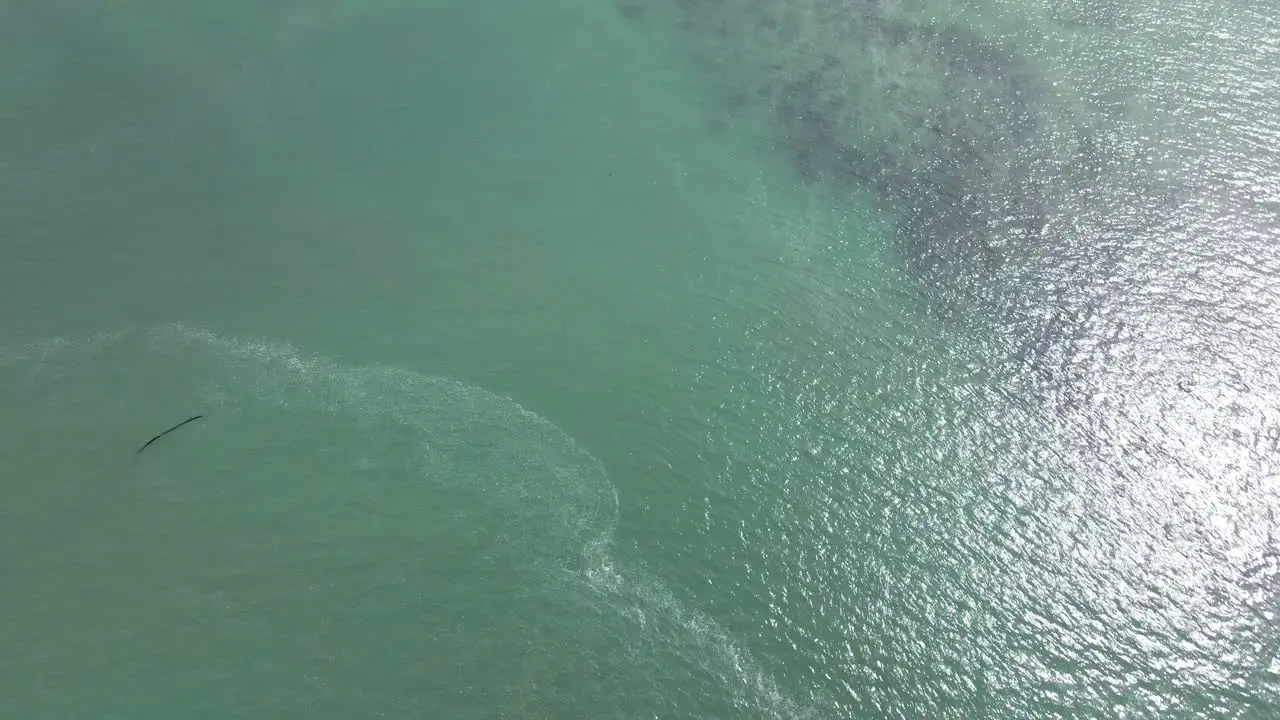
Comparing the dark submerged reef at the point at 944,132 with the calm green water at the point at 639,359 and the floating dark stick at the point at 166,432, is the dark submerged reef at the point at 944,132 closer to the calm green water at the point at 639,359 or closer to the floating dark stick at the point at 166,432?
the calm green water at the point at 639,359

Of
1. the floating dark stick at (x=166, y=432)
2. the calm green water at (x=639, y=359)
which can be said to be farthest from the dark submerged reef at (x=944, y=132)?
the floating dark stick at (x=166, y=432)

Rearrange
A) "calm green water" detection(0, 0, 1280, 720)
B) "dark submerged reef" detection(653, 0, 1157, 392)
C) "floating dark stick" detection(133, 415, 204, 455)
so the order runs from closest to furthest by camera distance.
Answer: "calm green water" detection(0, 0, 1280, 720), "floating dark stick" detection(133, 415, 204, 455), "dark submerged reef" detection(653, 0, 1157, 392)

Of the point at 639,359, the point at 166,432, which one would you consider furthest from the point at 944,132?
the point at 166,432

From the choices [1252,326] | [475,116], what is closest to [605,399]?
[475,116]

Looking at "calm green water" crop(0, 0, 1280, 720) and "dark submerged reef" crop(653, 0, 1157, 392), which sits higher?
"dark submerged reef" crop(653, 0, 1157, 392)

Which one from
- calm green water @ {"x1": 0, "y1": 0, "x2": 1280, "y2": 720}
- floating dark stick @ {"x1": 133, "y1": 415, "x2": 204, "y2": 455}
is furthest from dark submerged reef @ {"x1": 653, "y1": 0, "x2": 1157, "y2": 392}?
floating dark stick @ {"x1": 133, "y1": 415, "x2": 204, "y2": 455}

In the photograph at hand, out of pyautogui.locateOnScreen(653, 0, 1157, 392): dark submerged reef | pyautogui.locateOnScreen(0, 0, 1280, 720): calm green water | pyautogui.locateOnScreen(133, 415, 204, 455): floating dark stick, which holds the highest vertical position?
pyautogui.locateOnScreen(653, 0, 1157, 392): dark submerged reef

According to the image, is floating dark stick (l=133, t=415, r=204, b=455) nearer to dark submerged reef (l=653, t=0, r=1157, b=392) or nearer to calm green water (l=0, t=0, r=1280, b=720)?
calm green water (l=0, t=0, r=1280, b=720)

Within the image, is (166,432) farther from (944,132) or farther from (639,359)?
(944,132)
